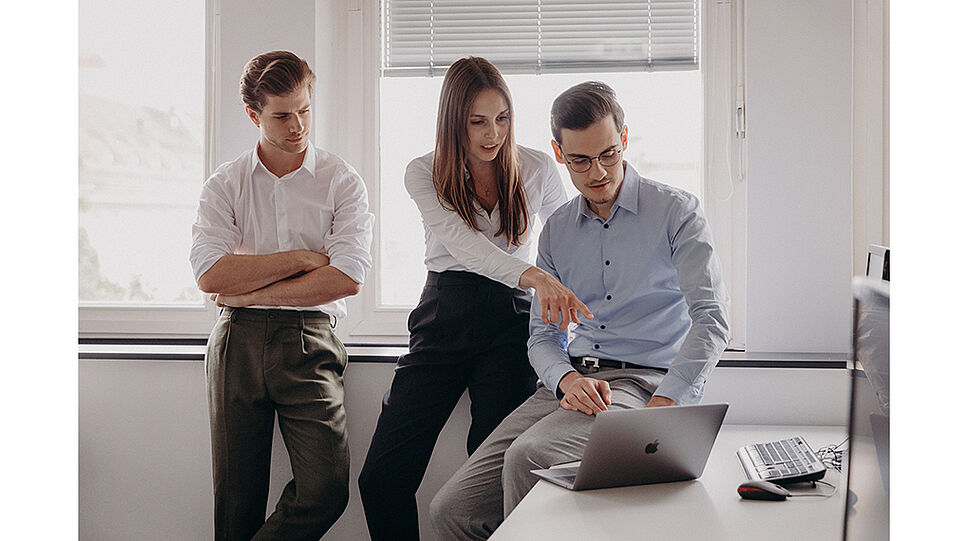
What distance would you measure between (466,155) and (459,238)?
8.6 inches

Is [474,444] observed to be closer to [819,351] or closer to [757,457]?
[757,457]

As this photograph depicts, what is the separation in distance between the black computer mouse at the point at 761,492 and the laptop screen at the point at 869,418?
0.63 m

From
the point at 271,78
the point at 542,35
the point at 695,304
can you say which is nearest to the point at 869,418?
the point at 695,304

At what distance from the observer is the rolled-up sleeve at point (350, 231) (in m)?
2.14

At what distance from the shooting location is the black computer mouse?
4.46 ft

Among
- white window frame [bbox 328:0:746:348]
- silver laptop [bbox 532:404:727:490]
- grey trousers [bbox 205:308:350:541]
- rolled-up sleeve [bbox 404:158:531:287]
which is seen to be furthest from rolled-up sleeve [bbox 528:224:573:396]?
white window frame [bbox 328:0:746:348]

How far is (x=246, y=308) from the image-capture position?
216cm

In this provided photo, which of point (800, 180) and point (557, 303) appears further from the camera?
point (800, 180)

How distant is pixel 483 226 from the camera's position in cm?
208

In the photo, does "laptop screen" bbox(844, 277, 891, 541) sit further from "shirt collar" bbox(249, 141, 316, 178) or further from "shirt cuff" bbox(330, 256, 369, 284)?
"shirt collar" bbox(249, 141, 316, 178)

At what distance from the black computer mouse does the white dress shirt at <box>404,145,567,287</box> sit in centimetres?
72

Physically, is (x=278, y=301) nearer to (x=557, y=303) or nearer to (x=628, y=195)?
(x=557, y=303)
